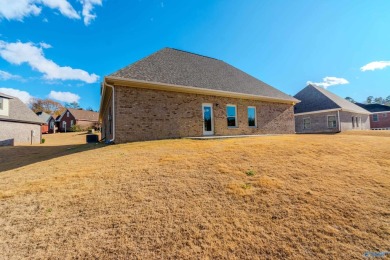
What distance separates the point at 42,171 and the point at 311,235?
755cm

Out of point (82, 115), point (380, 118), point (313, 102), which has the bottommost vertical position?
point (380, 118)

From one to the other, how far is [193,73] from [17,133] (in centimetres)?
2047

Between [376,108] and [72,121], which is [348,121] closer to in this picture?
[376,108]

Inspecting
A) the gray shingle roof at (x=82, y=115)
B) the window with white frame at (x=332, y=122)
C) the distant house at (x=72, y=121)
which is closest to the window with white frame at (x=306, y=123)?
the window with white frame at (x=332, y=122)

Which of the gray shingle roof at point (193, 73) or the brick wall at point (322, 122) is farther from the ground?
the gray shingle roof at point (193, 73)

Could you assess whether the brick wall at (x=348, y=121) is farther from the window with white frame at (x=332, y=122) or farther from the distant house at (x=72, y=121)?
the distant house at (x=72, y=121)

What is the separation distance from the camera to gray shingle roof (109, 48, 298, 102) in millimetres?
12016

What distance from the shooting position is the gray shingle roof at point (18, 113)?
20.5 m

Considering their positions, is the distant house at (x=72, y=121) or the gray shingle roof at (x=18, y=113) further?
the distant house at (x=72, y=121)

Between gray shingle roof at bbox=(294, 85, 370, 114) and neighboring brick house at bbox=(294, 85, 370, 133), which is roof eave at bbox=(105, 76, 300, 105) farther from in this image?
gray shingle roof at bbox=(294, 85, 370, 114)

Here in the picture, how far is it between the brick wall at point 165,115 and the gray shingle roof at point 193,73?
31.9 inches

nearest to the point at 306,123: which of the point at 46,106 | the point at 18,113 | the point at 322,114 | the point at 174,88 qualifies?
the point at 322,114

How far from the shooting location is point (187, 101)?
1289 cm

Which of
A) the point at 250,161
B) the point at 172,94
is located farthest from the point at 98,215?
the point at 172,94
